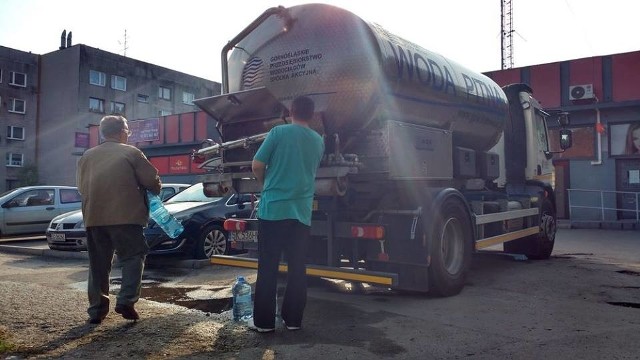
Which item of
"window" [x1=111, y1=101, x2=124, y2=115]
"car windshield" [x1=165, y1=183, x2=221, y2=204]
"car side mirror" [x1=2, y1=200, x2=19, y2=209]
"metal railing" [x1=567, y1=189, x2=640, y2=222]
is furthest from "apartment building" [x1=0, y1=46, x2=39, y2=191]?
"metal railing" [x1=567, y1=189, x2=640, y2=222]

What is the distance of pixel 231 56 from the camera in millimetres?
5965

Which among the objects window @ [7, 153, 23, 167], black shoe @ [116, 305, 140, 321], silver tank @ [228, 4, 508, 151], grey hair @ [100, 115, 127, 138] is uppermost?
window @ [7, 153, 23, 167]

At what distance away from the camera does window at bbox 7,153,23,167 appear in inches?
1640

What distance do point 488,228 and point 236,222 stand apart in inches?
132

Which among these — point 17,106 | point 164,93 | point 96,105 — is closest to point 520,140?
point 96,105

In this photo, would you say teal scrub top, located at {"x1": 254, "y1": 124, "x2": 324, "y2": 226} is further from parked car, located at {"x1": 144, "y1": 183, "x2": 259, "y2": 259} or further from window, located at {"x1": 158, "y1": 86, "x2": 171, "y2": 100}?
window, located at {"x1": 158, "y1": 86, "x2": 171, "y2": 100}

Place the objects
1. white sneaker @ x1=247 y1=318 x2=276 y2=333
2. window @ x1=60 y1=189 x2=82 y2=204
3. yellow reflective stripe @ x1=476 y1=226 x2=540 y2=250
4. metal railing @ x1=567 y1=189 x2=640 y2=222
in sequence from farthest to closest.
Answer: metal railing @ x1=567 y1=189 x2=640 y2=222
window @ x1=60 y1=189 x2=82 y2=204
yellow reflective stripe @ x1=476 y1=226 x2=540 y2=250
white sneaker @ x1=247 y1=318 x2=276 y2=333

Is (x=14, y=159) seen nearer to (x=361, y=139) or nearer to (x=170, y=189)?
(x=170, y=189)

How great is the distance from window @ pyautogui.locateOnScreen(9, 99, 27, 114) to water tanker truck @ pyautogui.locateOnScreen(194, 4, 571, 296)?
146ft

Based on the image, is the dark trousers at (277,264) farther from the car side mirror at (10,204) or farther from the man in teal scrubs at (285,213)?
the car side mirror at (10,204)

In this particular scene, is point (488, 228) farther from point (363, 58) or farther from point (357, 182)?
point (363, 58)

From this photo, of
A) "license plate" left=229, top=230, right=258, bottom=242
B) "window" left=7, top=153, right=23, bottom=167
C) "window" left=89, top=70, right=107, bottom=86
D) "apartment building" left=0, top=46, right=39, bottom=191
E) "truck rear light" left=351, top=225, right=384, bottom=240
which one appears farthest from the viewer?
"window" left=89, top=70, right=107, bottom=86

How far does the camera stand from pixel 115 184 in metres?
4.18

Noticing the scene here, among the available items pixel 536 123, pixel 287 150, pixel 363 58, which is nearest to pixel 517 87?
pixel 536 123
